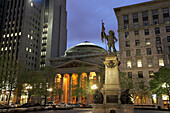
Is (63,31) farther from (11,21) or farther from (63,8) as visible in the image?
(11,21)

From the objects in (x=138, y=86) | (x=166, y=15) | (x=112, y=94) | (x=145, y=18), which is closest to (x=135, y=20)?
(x=145, y=18)

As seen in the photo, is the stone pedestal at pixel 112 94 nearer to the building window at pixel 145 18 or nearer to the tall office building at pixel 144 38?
the tall office building at pixel 144 38

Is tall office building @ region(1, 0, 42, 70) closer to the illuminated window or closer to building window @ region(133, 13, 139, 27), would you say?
building window @ region(133, 13, 139, 27)

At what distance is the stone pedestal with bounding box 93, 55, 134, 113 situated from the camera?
18.1m

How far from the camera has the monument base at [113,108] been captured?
17.7 metres

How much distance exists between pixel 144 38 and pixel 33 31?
70746mm

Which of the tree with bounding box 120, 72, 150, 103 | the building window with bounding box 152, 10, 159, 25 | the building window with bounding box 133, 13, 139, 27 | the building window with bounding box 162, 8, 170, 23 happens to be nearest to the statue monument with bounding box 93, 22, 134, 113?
the tree with bounding box 120, 72, 150, 103

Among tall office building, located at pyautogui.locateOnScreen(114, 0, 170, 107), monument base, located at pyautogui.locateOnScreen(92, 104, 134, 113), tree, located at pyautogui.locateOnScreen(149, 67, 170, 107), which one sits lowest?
monument base, located at pyautogui.locateOnScreen(92, 104, 134, 113)

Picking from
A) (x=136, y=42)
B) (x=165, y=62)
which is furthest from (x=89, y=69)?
(x=165, y=62)

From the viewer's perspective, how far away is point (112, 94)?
62.6 ft

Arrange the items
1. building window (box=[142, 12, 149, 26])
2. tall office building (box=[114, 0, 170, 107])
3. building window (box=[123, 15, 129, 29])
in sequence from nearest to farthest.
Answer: tall office building (box=[114, 0, 170, 107]), building window (box=[142, 12, 149, 26]), building window (box=[123, 15, 129, 29])

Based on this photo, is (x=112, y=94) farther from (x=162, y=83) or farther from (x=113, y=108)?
(x=162, y=83)

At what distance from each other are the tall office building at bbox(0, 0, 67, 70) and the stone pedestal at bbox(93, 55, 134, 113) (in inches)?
3070

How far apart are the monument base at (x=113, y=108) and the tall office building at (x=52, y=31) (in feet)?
279
